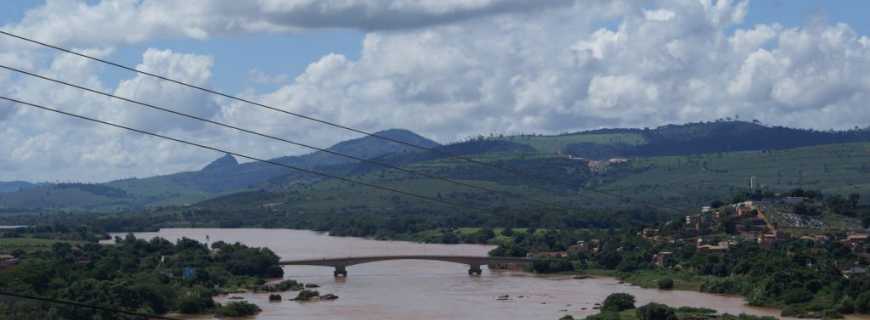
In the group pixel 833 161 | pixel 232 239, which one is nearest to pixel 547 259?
pixel 232 239

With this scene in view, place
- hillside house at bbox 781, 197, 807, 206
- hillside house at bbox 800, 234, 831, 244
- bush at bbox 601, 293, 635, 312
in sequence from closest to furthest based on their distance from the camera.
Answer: bush at bbox 601, 293, 635, 312
hillside house at bbox 800, 234, 831, 244
hillside house at bbox 781, 197, 807, 206

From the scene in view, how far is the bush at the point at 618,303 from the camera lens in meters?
58.1

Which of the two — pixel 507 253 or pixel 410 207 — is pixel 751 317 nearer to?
pixel 507 253

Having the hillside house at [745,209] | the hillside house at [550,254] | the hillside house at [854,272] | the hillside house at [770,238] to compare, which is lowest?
the hillside house at [550,254]

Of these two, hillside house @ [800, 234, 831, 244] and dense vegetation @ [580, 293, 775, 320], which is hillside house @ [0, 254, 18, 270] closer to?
dense vegetation @ [580, 293, 775, 320]

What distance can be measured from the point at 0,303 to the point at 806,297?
109ft

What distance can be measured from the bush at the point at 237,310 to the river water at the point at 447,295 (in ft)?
1.65

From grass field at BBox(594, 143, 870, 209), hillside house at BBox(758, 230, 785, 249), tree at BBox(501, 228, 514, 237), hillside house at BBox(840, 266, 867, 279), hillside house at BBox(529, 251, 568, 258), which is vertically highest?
grass field at BBox(594, 143, 870, 209)

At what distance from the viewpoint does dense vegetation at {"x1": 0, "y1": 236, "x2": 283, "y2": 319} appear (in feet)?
181

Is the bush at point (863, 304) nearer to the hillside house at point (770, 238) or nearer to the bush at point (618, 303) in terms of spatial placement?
the bush at point (618, 303)

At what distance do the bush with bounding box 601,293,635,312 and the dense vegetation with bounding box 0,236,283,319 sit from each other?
15.2 m

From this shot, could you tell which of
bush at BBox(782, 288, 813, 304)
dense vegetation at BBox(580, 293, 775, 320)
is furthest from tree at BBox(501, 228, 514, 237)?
dense vegetation at BBox(580, 293, 775, 320)

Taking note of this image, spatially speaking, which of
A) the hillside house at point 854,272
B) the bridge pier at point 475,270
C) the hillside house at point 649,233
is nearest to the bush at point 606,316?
the hillside house at point 854,272

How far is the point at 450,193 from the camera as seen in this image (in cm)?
18062
